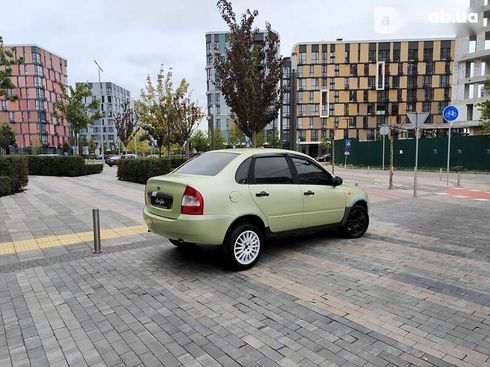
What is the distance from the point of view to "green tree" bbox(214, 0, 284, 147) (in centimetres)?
1283

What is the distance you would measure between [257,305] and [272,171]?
219cm

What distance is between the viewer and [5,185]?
13422 mm

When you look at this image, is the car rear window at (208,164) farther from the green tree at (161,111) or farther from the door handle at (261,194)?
the green tree at (161,111)

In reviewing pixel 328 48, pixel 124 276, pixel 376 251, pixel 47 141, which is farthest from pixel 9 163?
pixel 47 141

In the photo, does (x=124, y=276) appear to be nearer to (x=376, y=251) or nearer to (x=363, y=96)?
(x=376, y=251)

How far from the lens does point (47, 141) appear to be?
90250 millimetres

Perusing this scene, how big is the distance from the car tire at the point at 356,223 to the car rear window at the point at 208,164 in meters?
2.78

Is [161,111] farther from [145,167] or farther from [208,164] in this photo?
[208,164]

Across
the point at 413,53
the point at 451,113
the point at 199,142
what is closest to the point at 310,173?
the point at 451,113

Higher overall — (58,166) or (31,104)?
(31,104)

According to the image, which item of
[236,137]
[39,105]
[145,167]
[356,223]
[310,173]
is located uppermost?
[39,105]

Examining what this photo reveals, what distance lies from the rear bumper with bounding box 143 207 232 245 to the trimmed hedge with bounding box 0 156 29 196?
11291mm

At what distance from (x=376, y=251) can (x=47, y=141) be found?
98189 mm

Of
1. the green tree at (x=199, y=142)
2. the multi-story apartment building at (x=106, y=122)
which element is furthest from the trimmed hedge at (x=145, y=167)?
the multi-story apartment building at (x=106, y=122)
